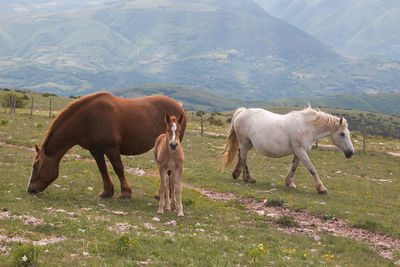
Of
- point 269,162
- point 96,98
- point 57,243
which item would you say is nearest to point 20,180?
point 96,98

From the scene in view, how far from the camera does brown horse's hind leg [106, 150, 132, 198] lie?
12872 millimetres

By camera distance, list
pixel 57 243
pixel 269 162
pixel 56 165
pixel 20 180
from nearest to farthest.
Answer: pixel 57 243, pixel 56 165, pixel 20 180, pixel 269 162

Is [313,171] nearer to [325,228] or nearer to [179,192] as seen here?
[325,228]

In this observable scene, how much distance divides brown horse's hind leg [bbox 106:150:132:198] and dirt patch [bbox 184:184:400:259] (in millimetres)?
3403

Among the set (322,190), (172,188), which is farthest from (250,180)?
(172,188)

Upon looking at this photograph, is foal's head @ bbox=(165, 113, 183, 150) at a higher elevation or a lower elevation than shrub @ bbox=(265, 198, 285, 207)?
higher

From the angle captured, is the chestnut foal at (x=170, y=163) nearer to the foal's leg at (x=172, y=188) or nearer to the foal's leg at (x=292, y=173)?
the foal's leg at (x=172, y=188)

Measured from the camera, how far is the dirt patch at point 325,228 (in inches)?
420

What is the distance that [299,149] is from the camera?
1725cm

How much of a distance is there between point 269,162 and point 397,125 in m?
141

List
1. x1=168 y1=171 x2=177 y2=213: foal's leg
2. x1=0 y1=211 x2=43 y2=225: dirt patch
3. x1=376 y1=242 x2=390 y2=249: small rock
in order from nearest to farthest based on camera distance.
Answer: x1=0 y1=211 x2=43 y2=225: dirt patch, x1=376 y1=242 x2=390 y2=249: small rock, x1=168 y1=171 x2=177 y2=213: foal's leg

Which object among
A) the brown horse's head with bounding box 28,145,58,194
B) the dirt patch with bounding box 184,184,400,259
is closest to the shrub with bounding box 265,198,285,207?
the dirt patch with bounding box 184,184,400,259

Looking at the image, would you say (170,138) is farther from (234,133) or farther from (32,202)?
(234,133)

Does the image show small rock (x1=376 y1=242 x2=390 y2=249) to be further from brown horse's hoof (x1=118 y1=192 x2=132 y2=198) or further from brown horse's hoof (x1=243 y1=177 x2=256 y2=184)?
brown horse's hoof (x1=243 y1=177 x2=256 y2=184)
